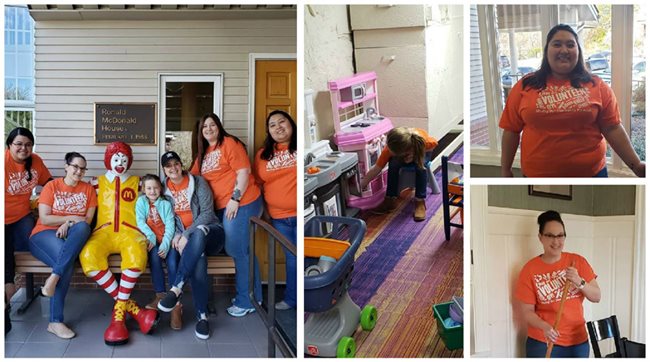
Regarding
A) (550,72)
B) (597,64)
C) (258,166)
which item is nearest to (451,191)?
(550,72)

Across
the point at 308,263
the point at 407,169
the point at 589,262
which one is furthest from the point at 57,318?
the point at 589,262

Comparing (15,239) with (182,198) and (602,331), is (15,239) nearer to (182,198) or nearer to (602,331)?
(182,198)

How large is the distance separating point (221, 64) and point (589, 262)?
103 inches

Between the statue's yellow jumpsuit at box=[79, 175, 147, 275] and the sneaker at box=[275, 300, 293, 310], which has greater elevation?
the statue's yellow jumpsuit at box=[79, 175, 147, 275]

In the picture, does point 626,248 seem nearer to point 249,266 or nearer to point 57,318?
point 249,266

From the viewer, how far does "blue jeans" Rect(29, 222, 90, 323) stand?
393 cm

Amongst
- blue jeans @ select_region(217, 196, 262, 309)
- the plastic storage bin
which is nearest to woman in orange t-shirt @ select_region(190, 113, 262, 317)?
blue jeans @ select_region(217, 196, 262, 309)

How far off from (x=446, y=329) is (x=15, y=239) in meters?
2.65

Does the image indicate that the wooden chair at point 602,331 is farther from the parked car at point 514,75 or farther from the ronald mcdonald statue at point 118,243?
the ronald mcdonald statue at point 118,243

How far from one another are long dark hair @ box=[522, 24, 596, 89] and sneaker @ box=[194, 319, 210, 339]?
2.29m

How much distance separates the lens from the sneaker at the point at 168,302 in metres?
3.94

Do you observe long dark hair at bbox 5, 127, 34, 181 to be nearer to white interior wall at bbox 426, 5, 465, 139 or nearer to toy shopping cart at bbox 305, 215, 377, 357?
toy shopping cart at bbox 305, 215, 377, 357

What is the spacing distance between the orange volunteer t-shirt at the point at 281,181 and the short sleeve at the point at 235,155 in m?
0.09

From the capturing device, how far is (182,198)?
4.21m
